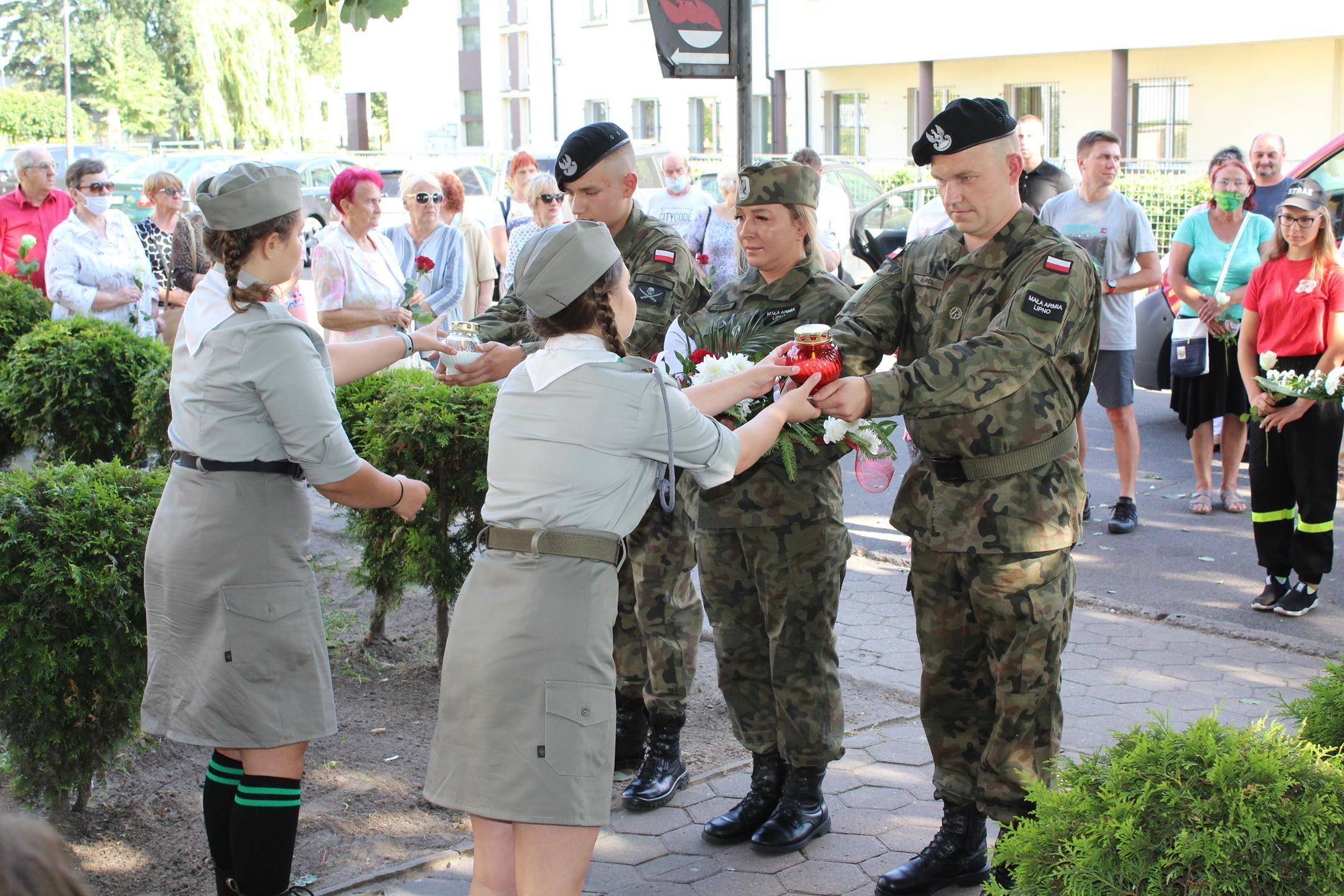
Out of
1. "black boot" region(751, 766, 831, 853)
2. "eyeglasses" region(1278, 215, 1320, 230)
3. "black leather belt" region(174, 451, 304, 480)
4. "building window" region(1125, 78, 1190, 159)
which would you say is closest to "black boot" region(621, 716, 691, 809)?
"black boot" region(751, 766, 831, 853)

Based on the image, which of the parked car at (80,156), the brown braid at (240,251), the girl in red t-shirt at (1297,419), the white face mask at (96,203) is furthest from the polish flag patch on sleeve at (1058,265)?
the parked car at (80,156)

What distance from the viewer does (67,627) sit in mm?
4027

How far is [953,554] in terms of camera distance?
12.3 feet

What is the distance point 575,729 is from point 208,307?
4.85 ft

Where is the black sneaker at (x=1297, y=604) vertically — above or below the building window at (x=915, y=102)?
below

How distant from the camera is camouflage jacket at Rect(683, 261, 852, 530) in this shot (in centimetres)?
407

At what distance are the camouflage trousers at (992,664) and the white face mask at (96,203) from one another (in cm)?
706

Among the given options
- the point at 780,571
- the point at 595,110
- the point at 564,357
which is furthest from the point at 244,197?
the point at 595,110

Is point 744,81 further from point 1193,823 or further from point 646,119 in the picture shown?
point 646,119

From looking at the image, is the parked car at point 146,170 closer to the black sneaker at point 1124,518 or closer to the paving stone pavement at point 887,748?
the black sneaker at point 1124,518

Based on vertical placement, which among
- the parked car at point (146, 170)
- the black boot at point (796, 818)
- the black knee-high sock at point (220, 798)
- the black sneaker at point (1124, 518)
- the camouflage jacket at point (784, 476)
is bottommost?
the black boot at point (796, 818)

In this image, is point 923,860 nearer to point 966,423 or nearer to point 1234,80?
point 966,423

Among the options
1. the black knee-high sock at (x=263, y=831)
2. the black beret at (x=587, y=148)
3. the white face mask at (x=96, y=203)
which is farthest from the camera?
the white face mask at (x=96, y=203)

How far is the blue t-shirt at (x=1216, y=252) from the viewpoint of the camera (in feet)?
27.1
